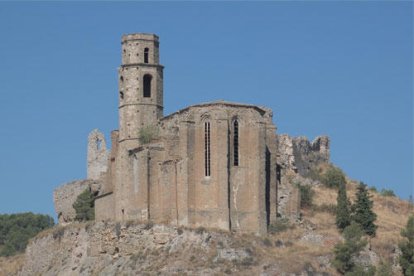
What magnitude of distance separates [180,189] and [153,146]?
12.6ft

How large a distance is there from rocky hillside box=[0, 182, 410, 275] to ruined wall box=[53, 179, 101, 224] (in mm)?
3706

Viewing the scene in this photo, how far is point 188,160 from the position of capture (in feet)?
317

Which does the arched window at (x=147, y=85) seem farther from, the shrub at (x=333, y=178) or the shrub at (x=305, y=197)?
the shrub at (x=333, y=178)

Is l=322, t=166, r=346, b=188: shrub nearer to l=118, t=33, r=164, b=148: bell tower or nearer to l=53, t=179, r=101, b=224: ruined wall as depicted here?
l=118, t=33, r=164, b=148: bell tower

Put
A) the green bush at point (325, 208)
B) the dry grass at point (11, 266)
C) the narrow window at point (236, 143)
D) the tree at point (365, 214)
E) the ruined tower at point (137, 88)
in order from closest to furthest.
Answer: the narrow window at point (236, 143) → the tree at point (365, 214) → the ruined tower at point (137, 88) → the green bush at point (325, 208) → the dry grass at point (11, 266)

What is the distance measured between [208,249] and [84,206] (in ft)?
49.2

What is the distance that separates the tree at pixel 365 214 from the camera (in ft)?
324

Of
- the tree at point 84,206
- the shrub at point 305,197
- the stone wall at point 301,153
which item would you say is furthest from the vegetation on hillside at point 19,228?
Result: the shrub at point 305,197

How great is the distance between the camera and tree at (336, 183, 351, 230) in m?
98.8

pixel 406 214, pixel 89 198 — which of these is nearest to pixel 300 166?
pixel 406 214

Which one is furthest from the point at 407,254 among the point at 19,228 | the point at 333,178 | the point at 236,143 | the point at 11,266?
the point at 19,228

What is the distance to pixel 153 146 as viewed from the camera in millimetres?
98562

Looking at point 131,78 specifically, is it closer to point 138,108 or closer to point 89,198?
point 138,108

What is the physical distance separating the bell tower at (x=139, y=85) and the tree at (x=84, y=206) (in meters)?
6.07
